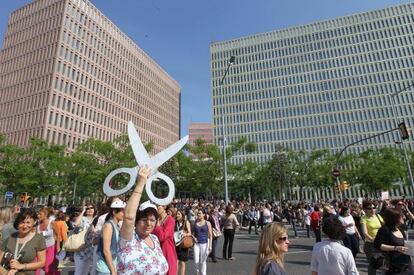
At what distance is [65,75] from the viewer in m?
70.5

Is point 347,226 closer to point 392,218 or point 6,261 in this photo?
point 392,218

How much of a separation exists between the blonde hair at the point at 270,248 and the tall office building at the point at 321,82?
83.6 meters

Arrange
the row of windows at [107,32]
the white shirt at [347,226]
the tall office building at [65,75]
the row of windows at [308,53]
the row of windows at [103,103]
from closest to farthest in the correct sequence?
Result: the white shirt at [347,226] → the tall office building at [65,75] → the row of windows at [103,103] → the row of windows at [107,32] → the row of windows at [308,53]

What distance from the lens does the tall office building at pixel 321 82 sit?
91562mm

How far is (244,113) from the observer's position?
346 feet

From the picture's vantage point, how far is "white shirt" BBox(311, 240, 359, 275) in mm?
3523

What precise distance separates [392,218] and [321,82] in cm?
10032

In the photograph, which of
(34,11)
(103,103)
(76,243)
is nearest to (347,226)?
(76,243)

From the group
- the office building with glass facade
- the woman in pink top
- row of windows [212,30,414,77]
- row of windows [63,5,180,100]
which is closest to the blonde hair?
the woman in pink top

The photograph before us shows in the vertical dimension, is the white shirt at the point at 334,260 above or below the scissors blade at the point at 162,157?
below

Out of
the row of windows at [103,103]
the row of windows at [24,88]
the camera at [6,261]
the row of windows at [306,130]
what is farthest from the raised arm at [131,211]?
the row of windows at [306,130]

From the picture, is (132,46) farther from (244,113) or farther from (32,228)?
(32,228)

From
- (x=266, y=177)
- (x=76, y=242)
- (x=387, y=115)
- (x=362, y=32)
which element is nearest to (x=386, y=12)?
(x=362, y=32)

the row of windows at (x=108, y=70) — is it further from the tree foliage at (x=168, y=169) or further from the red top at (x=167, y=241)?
the red top at (x=167, y=241)
